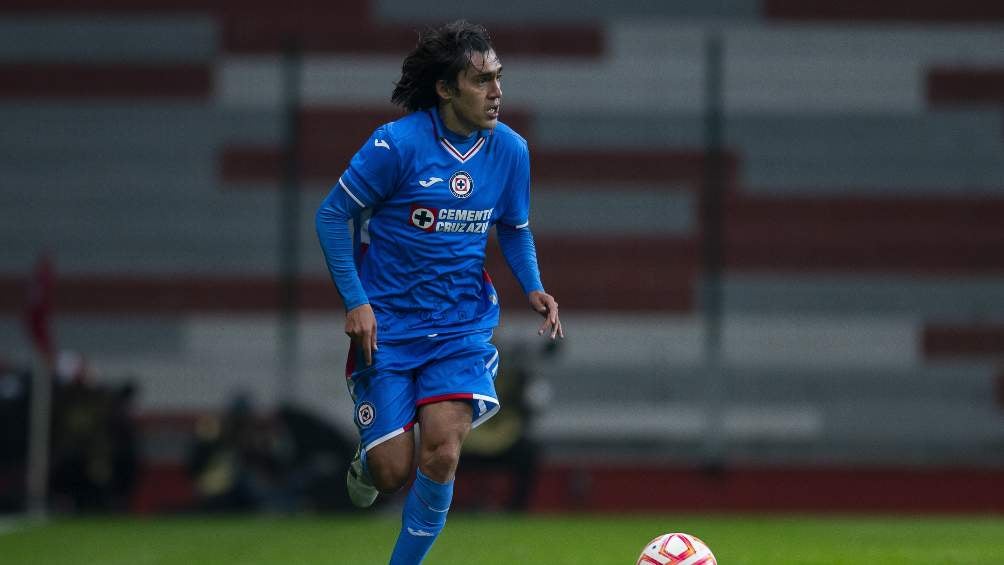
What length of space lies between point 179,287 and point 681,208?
4.30m

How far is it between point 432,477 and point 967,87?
32.3 feet

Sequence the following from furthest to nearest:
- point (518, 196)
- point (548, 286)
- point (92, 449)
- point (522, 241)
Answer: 1. point (548, 286)
2. point (92, 449)
3. point (522, 241)
4. point (518, 196)

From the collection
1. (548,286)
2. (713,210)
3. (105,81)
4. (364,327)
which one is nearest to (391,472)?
(364,327)

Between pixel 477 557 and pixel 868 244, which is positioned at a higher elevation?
pixel 868 244

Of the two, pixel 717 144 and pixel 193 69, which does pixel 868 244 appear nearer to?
pixel 717 144

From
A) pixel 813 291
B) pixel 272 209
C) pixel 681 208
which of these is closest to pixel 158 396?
pixel 272 209

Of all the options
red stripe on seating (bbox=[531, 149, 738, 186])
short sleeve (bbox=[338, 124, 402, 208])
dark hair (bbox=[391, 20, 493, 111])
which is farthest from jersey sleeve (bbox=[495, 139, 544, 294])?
red stripe on seating (bbox=[531, 149, 738, 186])

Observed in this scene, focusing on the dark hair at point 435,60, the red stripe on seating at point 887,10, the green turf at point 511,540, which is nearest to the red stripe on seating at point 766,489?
the green turf at point 511,540

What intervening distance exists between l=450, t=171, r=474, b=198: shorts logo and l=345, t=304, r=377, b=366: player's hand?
1.68 ft

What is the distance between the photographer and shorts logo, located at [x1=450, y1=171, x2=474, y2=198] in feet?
17.6

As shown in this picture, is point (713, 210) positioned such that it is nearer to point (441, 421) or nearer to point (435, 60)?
point (435, 60)

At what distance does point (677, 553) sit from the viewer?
17.2 feet

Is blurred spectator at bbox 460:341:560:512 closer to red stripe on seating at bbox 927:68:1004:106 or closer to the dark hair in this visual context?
red stripe on seating at bbox 927:68:1004:106

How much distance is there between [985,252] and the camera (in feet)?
44.5
